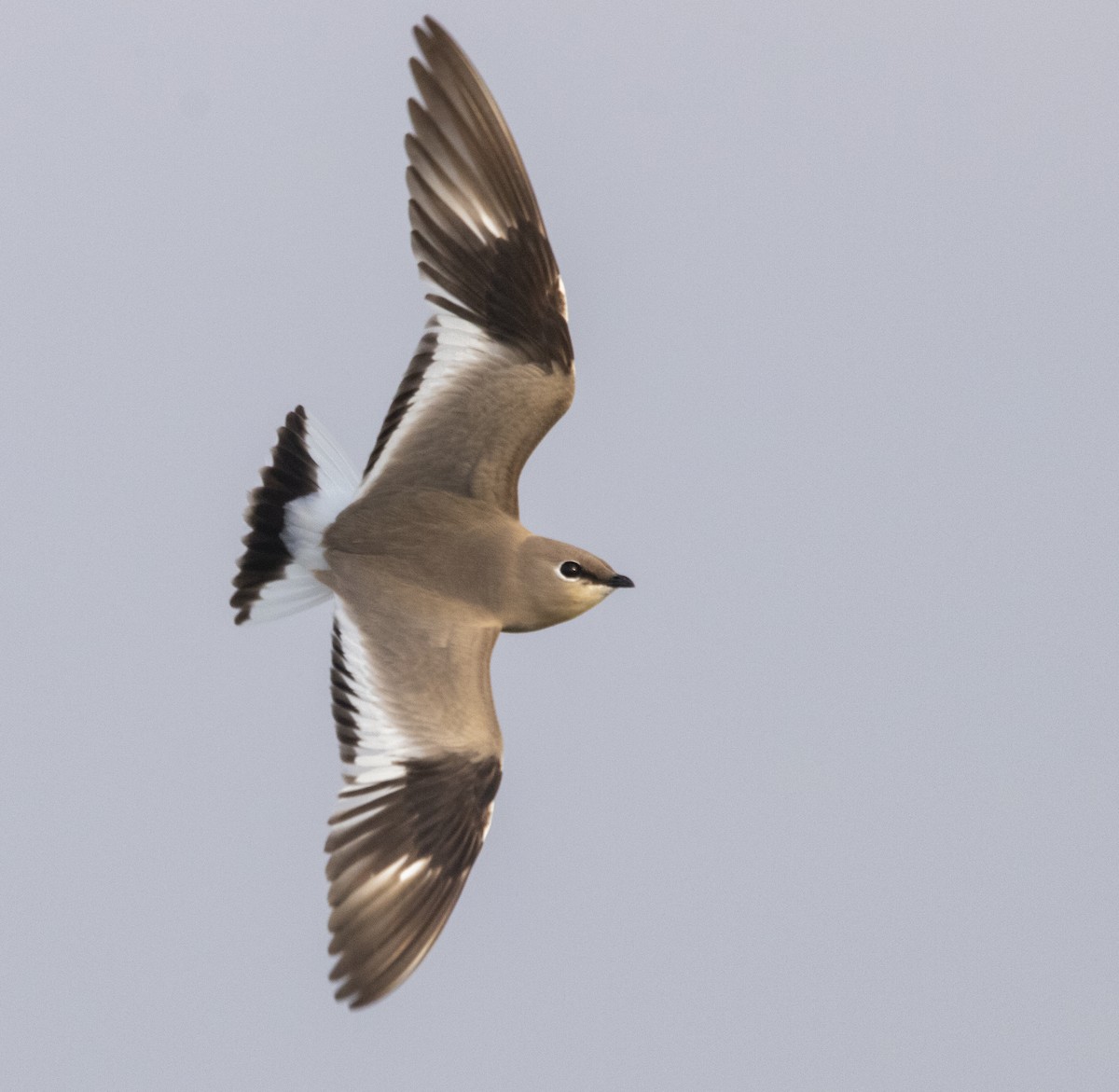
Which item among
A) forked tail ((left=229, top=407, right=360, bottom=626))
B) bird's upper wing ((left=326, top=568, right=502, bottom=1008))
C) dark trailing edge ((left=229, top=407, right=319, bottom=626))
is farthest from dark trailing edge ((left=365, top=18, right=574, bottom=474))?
bird's upper wing ((left=326, top=568, right=502, bottom=1008))

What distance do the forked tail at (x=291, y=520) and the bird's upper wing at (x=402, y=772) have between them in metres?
0.43

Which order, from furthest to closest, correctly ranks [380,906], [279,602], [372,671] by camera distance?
[279,602], [372,671], [380,906]

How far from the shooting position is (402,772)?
8.73m

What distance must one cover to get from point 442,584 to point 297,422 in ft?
4.70

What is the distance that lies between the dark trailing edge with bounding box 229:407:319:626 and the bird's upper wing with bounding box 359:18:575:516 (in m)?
0.58

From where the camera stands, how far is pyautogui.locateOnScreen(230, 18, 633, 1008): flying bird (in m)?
8.67

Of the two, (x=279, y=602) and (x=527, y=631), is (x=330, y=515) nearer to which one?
(x=279, y=602)

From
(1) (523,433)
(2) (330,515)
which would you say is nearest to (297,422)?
(2) (330,515)

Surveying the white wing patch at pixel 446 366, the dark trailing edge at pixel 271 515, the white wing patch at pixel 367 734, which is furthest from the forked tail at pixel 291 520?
the white wing patch at pixel 367 734

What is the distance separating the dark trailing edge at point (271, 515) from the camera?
377 inches

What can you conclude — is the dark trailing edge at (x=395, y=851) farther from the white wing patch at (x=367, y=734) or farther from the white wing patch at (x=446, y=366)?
the white wing patch at (x=446, y=366)

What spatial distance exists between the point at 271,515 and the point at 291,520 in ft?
0.47

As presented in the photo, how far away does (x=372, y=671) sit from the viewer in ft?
29.3

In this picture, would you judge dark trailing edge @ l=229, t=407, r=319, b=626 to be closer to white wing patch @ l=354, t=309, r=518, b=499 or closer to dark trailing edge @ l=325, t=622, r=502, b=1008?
white wing patch @ l=354, t=309, r=518, b=499
